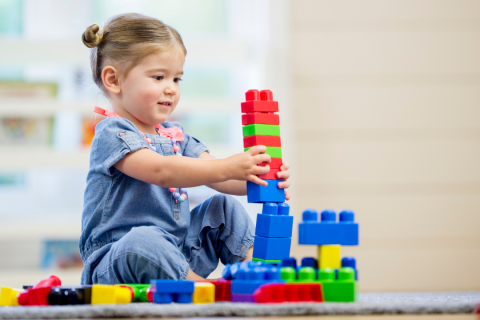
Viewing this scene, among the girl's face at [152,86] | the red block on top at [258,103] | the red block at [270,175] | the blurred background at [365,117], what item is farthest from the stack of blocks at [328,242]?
the blurred background at [365,117]

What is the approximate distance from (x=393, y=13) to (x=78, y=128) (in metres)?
1.33

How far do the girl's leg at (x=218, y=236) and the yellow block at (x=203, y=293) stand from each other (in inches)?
11.8

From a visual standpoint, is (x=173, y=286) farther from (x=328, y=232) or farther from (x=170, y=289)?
(x=328, y=232)

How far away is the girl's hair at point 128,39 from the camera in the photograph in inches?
42.4

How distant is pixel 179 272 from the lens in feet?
3.04

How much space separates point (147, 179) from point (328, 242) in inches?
14.1

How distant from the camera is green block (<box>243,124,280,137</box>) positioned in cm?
90

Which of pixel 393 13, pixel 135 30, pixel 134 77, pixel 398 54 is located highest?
pixel 393 13

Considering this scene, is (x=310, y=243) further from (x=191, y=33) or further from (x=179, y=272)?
(x=191, y=33)

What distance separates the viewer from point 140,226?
98 cm

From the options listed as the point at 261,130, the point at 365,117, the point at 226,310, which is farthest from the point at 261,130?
the point at 365,117

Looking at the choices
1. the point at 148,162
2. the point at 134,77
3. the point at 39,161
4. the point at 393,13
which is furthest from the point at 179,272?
the point at 393,13

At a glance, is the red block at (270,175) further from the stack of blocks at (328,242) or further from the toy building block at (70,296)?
the toy building block at (70,296)

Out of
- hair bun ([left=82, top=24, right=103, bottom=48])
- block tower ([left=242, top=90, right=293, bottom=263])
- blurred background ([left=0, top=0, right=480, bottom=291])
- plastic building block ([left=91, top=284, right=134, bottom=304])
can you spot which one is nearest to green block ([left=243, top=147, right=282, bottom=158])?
block tower ([left=242, top=90, right=293, bottom=263])
